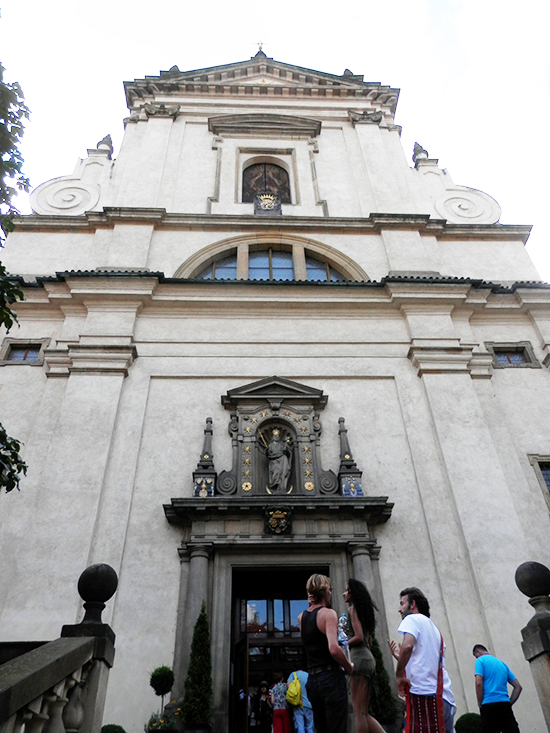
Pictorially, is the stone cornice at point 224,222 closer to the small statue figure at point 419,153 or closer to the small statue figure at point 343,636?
the small statue figure at point 419,153

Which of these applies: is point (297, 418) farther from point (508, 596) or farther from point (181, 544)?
point (508, 596)

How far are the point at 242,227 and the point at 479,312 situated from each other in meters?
6.87

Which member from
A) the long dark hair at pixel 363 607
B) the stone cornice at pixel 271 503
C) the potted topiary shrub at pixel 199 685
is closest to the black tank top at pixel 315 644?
the long dark hair at pixel 363 607

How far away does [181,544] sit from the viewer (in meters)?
10.1

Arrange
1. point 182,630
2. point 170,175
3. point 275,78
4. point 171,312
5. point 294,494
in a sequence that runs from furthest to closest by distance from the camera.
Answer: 1. point 275,78
2. point 170,175
3. point 171,312
4. point 294,494
5. point 182,630

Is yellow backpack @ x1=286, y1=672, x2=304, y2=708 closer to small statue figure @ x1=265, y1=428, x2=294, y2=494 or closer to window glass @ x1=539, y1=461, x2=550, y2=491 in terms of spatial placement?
small statue figure @ x1=265, y1=428, x2=294, y2=494

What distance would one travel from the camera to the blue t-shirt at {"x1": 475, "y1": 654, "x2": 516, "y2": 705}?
5.80 meters

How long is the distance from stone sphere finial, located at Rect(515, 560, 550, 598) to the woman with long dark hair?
3263 mm

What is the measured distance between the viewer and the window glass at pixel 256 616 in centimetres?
992

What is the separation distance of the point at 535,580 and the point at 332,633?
3.74 metres

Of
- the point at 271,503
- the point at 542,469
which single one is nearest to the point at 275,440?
the point at 271,503

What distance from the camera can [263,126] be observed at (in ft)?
67.0

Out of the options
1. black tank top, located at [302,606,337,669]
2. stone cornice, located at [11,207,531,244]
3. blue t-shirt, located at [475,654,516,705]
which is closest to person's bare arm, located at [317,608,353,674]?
black tank top, located at [302,606,337,669]

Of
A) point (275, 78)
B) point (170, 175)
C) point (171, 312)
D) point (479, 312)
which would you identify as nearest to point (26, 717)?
point (171, 312)
